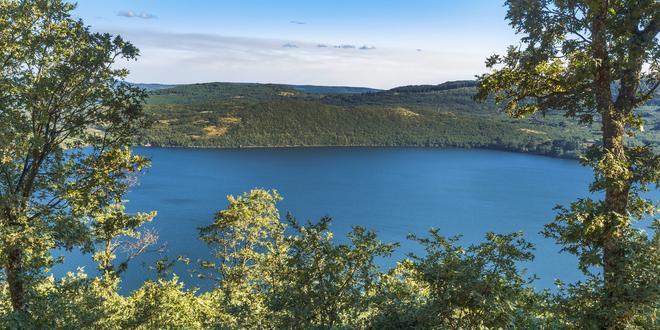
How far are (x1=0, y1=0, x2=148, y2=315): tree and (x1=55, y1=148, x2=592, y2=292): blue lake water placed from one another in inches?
1834

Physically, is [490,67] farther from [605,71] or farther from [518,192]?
[518,192]

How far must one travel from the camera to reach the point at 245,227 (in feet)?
85.9

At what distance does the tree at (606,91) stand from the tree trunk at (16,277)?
35.8 ft

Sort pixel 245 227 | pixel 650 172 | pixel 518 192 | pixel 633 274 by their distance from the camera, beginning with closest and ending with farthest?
pixel 633 274, pixel 650 172, pixel 245 227, pixel 518 192

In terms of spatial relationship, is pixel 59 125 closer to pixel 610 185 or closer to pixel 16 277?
pixel 16 277

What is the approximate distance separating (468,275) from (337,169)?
158610mm

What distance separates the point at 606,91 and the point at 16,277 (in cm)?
1253

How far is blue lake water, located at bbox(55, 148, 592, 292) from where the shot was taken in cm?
7888

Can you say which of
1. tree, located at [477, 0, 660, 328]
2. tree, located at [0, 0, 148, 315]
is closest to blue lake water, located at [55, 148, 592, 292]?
tree, located at [0, 0, 148, 315]

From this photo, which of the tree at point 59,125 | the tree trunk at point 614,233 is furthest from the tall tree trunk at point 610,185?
the tree at point 59,125

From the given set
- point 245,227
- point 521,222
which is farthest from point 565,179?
point 245,227

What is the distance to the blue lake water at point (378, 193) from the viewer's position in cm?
7888

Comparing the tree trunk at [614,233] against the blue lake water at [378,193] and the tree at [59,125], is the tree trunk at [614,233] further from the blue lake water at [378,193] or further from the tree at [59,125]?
the blue lake water at [378,193]

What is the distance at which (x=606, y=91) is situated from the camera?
883 centimetres
